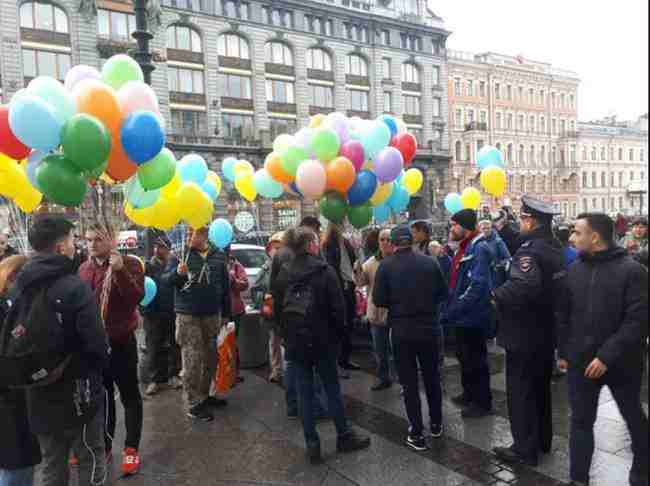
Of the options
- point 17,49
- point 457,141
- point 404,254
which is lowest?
point 404,254

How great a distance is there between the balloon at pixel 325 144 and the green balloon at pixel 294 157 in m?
0.17

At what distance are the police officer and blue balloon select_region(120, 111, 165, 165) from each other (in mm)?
3077

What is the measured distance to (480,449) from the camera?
12.9ft

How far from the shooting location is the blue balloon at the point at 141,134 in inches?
167

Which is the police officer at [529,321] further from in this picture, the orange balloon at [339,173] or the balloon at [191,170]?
the balloon at [191,170]

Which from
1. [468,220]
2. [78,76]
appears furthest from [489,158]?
[78,76]

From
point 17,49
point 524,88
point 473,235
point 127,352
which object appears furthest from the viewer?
point 524,88

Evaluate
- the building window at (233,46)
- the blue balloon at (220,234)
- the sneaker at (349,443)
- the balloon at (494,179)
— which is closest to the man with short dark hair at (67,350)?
the sneaker at (349,443)

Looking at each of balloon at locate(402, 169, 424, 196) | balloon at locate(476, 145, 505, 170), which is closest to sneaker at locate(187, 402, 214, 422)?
balloon at locate(402, 169, 424, 196)

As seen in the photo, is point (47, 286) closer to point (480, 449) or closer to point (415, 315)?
point (415, 315)

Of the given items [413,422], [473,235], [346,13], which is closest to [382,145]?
[473,235]

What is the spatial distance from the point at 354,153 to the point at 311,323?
3381mm

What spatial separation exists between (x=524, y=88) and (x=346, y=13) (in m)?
25.7

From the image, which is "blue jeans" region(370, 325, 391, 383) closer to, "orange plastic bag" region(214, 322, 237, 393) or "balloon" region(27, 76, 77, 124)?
"orange plastic bag" region(214, 322, 237, 393)
